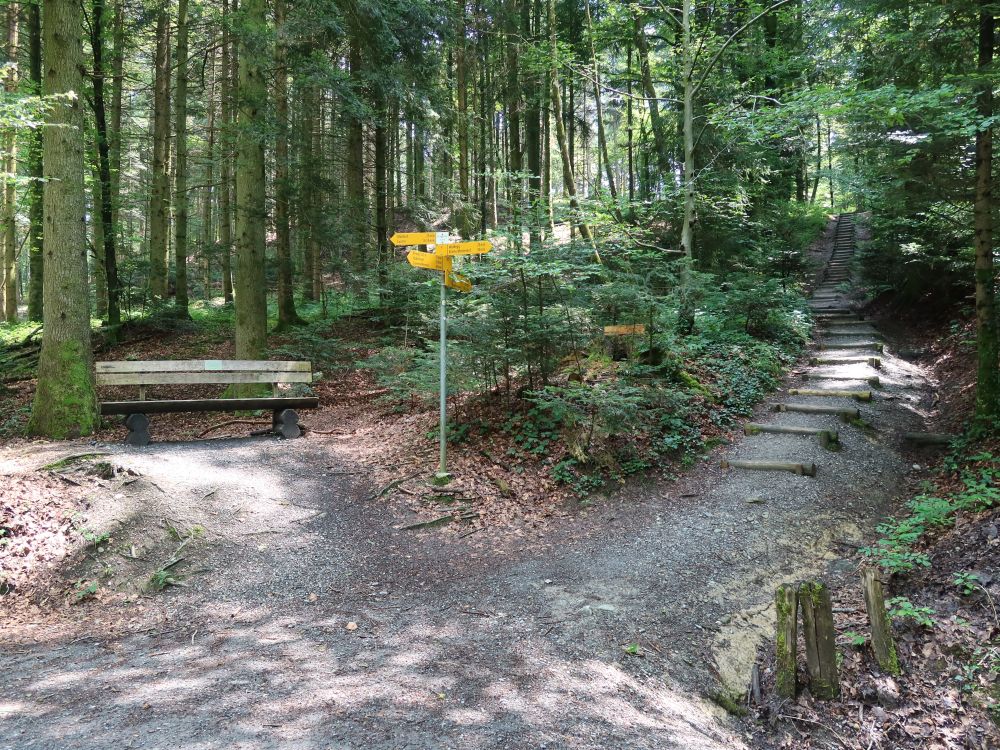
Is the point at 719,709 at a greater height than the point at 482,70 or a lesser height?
lesser

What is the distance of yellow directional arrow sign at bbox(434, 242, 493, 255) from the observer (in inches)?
235

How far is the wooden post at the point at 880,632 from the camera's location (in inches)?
133

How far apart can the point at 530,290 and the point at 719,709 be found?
494 cm

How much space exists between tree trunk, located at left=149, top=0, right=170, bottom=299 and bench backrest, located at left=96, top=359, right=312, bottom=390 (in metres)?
7.88

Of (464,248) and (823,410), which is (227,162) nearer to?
(464,248)

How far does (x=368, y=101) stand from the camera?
11211mm

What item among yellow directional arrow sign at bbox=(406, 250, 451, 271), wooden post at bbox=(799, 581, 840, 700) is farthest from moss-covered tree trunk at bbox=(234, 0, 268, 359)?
wooden post at bbox=(799, 581, 840, 700)

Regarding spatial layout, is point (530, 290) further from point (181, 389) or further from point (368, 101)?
point (181, 389)

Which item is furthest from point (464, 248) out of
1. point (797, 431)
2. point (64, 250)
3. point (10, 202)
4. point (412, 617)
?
point (10, 202)

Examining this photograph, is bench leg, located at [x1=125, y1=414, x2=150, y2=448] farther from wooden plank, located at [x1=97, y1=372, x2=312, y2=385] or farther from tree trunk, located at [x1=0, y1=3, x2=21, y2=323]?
tree trunk, located at [x1=0, y1=3, x2=21, y2=323]

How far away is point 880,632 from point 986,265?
5461 mm

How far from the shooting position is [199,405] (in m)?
7.74

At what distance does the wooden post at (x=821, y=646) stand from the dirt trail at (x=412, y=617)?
0.45 metres

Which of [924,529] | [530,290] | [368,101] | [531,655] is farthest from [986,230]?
[368,101]
